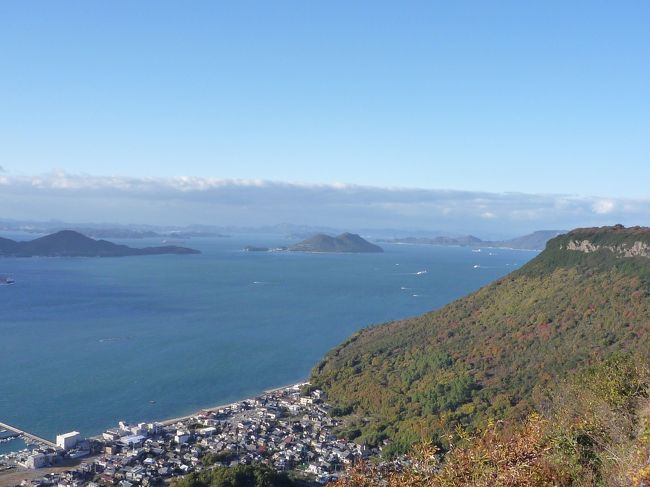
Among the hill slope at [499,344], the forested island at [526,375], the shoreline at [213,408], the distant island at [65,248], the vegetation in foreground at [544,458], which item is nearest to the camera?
the vegetation in foreground at [544,458]

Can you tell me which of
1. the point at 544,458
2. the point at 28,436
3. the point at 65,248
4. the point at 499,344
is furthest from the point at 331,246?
the point at 544,458

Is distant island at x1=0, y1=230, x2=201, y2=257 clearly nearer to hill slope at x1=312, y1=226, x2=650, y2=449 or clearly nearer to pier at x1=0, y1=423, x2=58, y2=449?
hill slope at x1=312, y1=226, x2=650, y2=449

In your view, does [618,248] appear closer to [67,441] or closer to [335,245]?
[67,441]

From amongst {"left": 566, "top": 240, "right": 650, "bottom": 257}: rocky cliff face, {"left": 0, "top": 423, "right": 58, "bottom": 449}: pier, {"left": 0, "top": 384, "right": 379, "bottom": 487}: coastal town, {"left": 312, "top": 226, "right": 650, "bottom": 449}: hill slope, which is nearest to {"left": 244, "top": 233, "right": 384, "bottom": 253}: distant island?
{"left": 312, "top": 226, "right": 650, "bottom": 449}: hill slope

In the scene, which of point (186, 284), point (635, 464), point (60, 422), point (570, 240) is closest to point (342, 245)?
point (186, 284)

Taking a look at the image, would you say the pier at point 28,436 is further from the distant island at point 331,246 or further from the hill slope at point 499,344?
the distant island at point 331,246

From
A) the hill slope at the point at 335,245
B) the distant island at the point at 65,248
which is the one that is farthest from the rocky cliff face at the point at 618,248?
the hill slope at the point at 335,245
